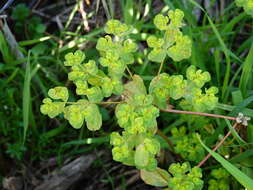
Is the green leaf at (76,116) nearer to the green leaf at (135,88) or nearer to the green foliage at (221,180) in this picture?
the green leaf at (135,88)

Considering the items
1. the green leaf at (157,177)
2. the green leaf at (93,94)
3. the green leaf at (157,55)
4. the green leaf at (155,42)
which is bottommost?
the green leaf at (157,177)

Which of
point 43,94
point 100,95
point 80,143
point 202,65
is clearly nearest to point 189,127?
point 202,65

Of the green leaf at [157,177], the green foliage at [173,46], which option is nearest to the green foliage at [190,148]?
the green leaf at [157,177]

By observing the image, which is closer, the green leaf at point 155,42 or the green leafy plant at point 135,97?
the green leafy plant at point 135,97

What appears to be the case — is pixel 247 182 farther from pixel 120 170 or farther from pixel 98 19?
pixel 98 19

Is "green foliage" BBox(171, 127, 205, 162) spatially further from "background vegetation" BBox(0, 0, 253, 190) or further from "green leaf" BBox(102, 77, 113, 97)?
"green leaf" BBox(102, 77, 113, 97)

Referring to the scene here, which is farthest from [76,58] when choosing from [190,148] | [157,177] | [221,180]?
[221,180]

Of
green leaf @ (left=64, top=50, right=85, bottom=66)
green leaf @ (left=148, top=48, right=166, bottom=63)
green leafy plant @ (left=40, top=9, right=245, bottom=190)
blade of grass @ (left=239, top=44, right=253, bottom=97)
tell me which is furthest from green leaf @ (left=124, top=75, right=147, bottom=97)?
blade of grass @ (left=239, top=44, right=253, bottom=97)

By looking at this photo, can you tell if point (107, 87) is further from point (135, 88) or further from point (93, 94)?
point (135, 88)

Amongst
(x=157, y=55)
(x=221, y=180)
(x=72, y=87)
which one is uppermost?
(x=157, y=55)
